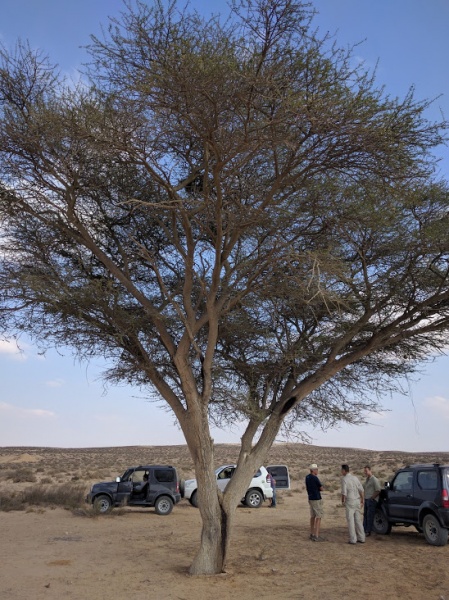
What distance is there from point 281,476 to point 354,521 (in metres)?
14.0

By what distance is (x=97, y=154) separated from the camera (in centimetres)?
961

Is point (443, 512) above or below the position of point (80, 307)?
below

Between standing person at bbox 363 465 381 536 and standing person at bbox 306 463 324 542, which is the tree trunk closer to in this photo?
standing person at bbox 306 463 324 542

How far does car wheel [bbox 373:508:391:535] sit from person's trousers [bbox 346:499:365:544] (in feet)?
4.72

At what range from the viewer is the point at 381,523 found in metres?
→ 15.0

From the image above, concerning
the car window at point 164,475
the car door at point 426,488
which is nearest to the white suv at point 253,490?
the car window at point 164,475

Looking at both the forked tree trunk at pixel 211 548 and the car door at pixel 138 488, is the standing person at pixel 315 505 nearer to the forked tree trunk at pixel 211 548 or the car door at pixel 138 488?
the forked tree trunk at pixel 211 548

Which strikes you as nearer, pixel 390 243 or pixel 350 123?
pixel 350 123

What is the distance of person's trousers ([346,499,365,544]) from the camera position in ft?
43.7

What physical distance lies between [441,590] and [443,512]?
12.9 feet

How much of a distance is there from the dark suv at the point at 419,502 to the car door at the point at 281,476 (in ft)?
40.2

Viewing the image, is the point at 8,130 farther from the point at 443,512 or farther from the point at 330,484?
the point at 330,484

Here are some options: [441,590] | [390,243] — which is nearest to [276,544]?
[441,590]

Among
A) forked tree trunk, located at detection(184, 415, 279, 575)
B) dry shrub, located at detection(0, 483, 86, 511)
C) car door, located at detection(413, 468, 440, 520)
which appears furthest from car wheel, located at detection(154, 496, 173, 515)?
forked tree trunk, located at detection(184, 415, 279, 575)
